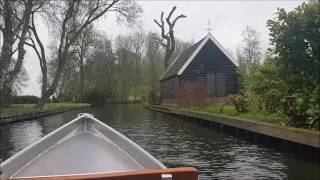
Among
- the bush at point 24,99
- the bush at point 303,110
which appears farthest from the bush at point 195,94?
the bush at point 24,99

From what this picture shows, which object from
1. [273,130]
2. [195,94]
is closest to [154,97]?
[195,94]

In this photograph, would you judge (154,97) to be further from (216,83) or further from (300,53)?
(300,53)

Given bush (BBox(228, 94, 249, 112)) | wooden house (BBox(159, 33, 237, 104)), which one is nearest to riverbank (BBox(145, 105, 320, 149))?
bush (BBox(228, 94, 249, 112))

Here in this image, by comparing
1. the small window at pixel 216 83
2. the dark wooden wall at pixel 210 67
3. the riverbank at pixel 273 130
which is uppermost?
the dark wooden wall at pixel 210 67

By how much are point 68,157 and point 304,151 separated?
7623 millimetres

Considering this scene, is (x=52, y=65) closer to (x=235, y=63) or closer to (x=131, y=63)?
(x=131, y=63)

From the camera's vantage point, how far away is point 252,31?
6312 cm

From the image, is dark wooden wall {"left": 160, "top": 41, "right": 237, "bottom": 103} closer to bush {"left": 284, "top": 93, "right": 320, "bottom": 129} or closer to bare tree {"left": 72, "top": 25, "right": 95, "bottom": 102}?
bare tree {"left": 72, "top": 25, "right": 95, "bottom": 102}

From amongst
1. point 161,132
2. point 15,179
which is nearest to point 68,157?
point 15,179

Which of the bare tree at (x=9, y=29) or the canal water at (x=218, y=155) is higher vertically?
the bare tree at (x=9, y=29)

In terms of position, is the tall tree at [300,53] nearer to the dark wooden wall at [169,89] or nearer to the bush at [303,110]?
the bush at [303,110]

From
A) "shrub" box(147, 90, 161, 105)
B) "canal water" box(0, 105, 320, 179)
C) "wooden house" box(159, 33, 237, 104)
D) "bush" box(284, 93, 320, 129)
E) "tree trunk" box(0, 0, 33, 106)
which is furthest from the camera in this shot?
"shrub" box(147, 90, 161, 105)

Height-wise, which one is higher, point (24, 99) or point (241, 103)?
point (24, 99)

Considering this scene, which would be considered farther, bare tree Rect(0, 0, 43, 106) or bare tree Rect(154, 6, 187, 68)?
bare tree Rect(154, 6, 187, 68)
